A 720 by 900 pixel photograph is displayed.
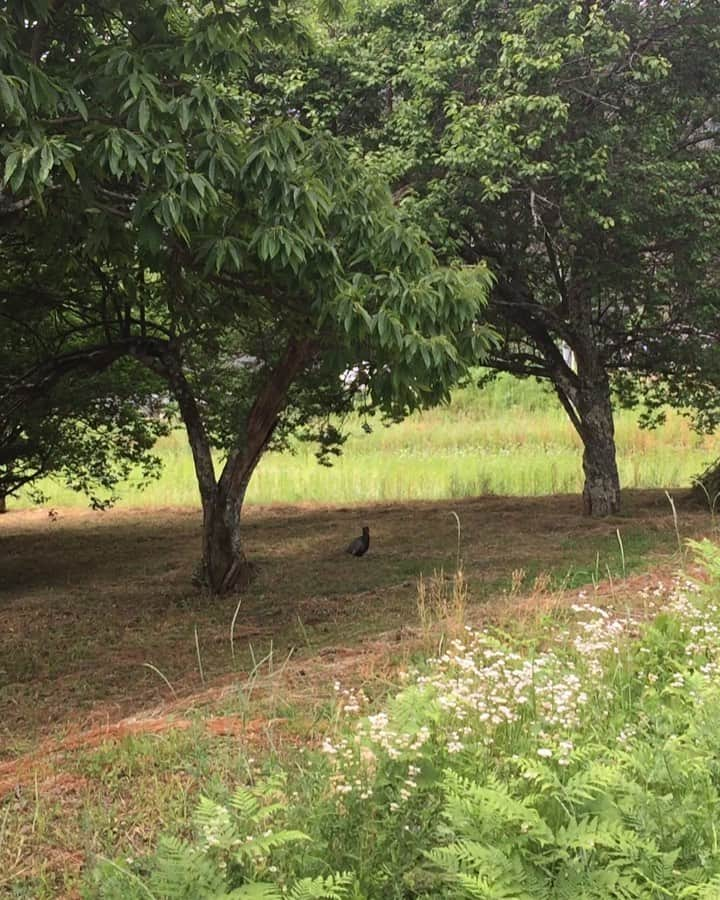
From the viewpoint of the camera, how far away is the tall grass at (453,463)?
1623 cm

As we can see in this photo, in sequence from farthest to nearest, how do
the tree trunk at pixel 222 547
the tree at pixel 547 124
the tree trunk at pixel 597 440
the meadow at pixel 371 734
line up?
the tree trunk at pixel 597 440, the tree trunk at pixel 222 547, the tree at pixel 547 124, the meadow at pixel 371 734

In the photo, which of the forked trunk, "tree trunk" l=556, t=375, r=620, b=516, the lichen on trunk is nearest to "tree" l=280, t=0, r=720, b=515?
"tree trunk" l=556, t=375, r=620, b=516

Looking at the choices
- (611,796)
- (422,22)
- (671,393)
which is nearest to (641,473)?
(671,393)

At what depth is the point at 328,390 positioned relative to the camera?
35.3 ft

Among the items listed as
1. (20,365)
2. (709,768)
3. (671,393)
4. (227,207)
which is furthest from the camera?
(671,393)

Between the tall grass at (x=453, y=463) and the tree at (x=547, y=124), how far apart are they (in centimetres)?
456

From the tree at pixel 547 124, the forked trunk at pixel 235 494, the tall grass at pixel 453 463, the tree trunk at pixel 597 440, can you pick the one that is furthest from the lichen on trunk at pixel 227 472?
the tree trunk at pixel 597 440

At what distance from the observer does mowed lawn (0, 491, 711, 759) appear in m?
5.74

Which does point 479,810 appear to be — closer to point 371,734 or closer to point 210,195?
point 371,734

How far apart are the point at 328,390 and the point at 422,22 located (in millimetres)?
4209

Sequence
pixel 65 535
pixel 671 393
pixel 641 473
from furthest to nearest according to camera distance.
A: pixel 641 473, pixel 65 535, pixel 671 393

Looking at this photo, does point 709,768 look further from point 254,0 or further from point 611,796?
point 254,0

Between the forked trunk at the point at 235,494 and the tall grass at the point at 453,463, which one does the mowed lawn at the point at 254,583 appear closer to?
the forked trunk at the point at 235,494

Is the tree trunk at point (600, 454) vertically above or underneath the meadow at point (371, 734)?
above
